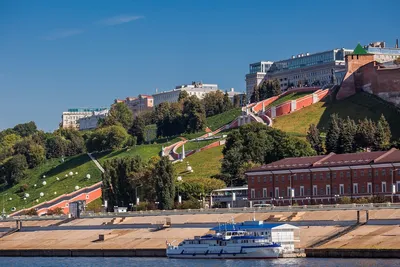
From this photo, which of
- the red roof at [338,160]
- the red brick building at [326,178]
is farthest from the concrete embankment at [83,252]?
the red roof at [338,160]

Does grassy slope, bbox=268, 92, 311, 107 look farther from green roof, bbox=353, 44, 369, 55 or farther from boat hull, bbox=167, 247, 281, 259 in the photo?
boat hull, bbox=167, 247, 281, 259

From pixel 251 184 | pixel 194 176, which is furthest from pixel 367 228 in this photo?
pixel 194 176

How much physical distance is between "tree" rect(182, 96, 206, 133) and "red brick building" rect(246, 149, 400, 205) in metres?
67.7

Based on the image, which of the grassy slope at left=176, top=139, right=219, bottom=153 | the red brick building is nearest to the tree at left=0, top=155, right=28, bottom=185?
the grassy slope at left=176, top=139, right=219, bottom=153

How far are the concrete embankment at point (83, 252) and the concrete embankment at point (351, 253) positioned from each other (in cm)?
1533

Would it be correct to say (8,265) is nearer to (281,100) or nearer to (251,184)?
(251,184)

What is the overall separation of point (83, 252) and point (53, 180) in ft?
263

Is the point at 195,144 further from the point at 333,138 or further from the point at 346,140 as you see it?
the point at 346,140

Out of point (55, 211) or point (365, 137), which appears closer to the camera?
point (365, 137)

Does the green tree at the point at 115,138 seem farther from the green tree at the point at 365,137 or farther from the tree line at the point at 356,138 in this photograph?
the green tree at the point at 365,137

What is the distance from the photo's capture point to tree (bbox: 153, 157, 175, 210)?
116m

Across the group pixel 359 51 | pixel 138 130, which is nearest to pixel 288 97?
pixel 359 51

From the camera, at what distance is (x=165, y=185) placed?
11619 centimetres

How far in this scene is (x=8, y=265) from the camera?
83938 millimetres
